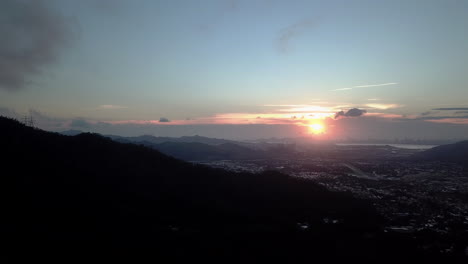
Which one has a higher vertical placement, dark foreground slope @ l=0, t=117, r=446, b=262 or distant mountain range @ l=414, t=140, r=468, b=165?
dark foreground slope @ l=0, t=117, r=446, b=262

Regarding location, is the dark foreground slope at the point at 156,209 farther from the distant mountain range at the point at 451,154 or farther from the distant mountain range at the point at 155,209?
the distant mountain range at the point at 451,154

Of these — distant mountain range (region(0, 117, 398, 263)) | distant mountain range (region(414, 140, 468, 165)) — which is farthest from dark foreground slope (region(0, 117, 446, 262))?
distant mountain range (region(414, 140, 468, 165))

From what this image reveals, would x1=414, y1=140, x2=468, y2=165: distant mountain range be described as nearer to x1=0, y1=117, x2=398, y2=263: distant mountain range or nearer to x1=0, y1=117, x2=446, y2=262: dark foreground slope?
x1=0, y1=117, x2=398, y2=263: distant mountain range

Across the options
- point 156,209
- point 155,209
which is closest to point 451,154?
point 156,209

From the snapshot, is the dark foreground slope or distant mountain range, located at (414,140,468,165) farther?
distant mountain range, located at (414,140,468,165)

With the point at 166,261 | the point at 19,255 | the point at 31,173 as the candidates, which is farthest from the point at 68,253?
the point at 31,173

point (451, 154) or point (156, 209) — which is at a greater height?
point (156, 209)

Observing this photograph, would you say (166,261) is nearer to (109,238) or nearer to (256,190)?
(109,238)

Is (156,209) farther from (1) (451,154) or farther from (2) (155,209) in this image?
(1) (451,154)
